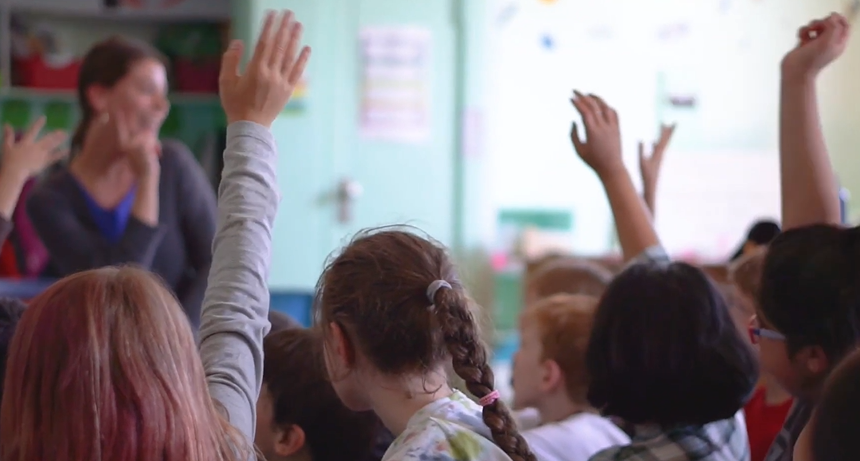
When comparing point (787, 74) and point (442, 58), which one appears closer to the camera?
point (787, 74)

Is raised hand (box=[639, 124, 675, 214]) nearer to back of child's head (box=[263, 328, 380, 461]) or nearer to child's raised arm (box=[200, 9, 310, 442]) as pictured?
back of child's head (box=[263, 328, 380, 461])

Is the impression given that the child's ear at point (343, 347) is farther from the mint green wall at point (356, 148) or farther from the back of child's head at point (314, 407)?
the mint green wall at point (356, 148)

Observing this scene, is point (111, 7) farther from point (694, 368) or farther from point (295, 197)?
point (694, 368)

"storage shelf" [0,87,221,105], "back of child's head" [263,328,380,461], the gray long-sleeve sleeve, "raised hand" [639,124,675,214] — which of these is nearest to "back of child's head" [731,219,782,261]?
"raised hand" [639,124,675,214]

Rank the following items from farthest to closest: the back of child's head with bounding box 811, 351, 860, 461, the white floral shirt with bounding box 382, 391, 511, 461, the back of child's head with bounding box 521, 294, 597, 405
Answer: the back of child's head with bounding box 521, 294, 597, 405 → the white floral shirt with bounding box 382, 391, 511, 461 → the back of child's head with bounding box 811, 351, 860, 461

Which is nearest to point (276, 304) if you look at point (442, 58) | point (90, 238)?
point (442, 58)

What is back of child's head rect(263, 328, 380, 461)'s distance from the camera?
1275 mm

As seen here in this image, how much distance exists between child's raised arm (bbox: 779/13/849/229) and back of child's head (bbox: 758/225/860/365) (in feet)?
0.78

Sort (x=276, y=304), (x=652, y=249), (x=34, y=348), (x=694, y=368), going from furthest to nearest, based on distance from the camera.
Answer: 1. (x=276, y=304)
2. (x=652, y=249)
3. (x=694, y=368)
4. (x=34, y=348)

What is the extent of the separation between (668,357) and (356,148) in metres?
3.69

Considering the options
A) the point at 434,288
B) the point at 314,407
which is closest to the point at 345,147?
the point at 314,407

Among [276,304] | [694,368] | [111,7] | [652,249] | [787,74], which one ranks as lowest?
[276,304]

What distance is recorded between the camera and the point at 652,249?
1.43 meters

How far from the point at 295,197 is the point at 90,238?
8.85 ft
